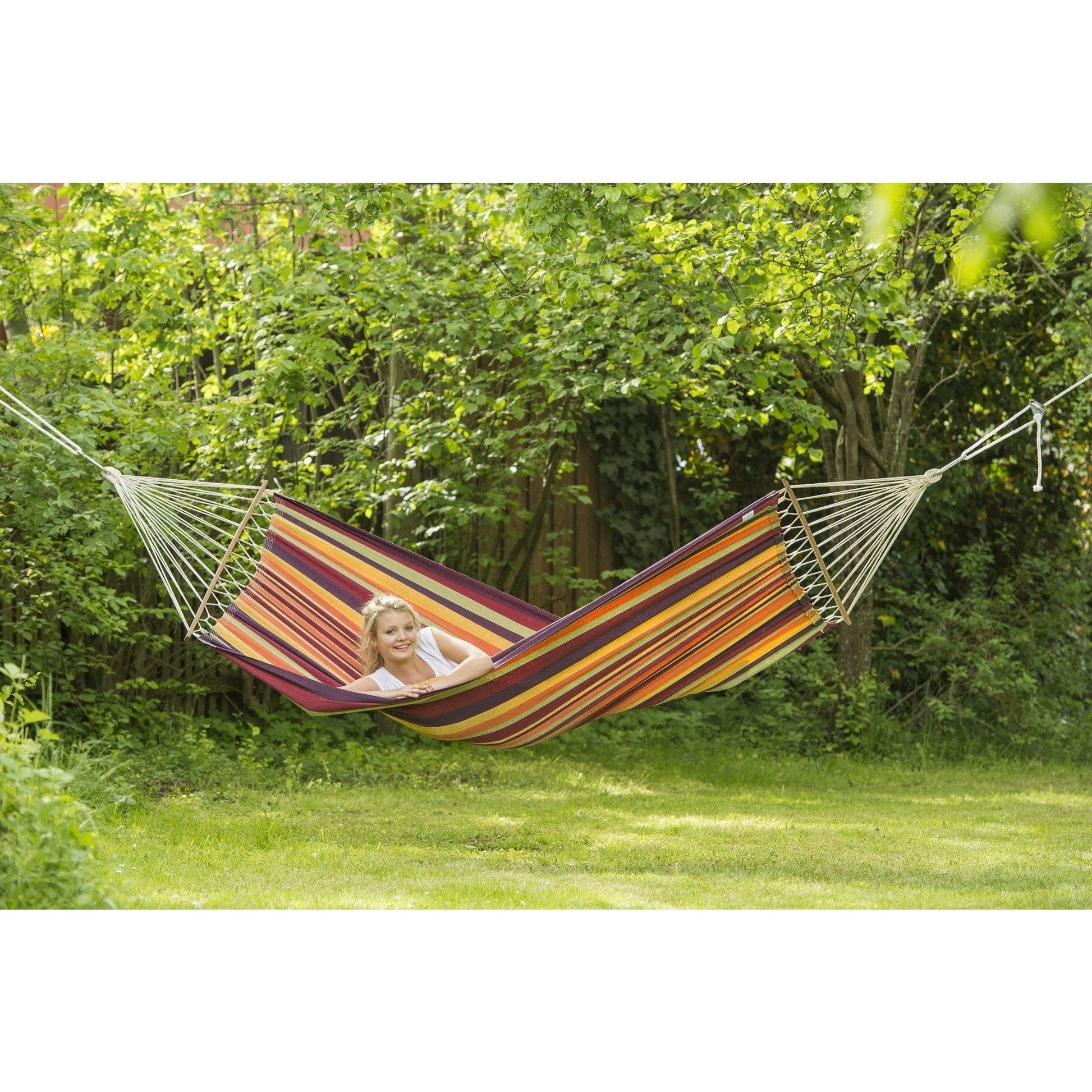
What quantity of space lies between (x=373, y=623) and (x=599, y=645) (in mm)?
676

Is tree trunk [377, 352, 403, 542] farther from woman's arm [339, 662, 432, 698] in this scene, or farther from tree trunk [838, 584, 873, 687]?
tree trunk [838, 584, 873, 687]

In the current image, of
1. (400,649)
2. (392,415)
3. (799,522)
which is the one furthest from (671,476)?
(400,649)

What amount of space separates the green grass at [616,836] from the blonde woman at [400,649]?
17.4 inches

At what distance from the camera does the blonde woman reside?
341 cm

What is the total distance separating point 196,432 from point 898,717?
3.04 meters

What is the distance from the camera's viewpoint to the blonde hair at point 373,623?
342 centimetres

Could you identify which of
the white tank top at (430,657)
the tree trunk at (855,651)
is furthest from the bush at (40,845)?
the tree trunk at (855,651)

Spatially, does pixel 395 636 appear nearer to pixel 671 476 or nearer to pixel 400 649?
pixel 400 649

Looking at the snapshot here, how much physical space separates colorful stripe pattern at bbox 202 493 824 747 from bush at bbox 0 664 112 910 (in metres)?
0.85

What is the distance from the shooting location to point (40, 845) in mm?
2119

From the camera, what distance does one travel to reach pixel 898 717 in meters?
5.34
